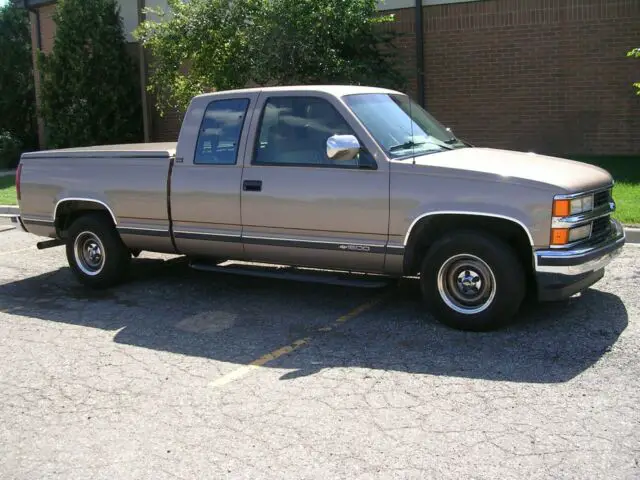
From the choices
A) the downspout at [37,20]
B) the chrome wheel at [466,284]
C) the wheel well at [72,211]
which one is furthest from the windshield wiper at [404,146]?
the downspout at [37,20]

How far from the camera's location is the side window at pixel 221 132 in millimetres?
7031

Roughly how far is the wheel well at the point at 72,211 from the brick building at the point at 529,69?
8.20 meters

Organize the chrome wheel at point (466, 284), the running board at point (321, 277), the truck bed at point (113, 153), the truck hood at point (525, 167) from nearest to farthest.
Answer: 1. the truck hood at point (525, 167)
2. the chrome wheel at point (466, 284)
3. the running board at point (321, 277)
4. the truck bed at point (113, 153)

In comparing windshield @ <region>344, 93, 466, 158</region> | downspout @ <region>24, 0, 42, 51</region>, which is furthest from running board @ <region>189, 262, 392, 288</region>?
downspout @ <region>24, 0, 42, 51</region>

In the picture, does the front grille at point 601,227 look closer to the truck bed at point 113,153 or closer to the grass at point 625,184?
the grass at point 625,184

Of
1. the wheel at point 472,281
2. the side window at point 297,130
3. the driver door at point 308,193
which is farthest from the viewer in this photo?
the side window at point 297,130

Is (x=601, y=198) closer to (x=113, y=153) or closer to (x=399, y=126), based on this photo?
(x=399, y=126)

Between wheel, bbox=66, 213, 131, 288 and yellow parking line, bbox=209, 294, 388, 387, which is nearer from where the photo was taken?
yellow parking line, bbox=209, 294, 388, 387

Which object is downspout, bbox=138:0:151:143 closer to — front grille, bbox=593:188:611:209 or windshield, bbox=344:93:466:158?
windshield, bbox=344:93:466:158

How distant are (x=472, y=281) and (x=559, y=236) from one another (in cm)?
78

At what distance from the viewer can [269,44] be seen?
1173 centimetres

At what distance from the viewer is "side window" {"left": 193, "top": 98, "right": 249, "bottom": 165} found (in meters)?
7.03

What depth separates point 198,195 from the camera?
7113mm

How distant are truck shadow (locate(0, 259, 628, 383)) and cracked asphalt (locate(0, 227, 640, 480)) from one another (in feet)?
0.07
